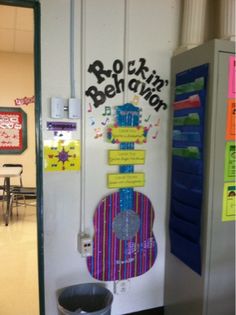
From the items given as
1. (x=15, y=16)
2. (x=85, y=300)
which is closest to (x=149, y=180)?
(x=85, y=300)

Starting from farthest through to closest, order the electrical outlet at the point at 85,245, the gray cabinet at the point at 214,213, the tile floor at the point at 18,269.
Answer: the tile floor at the point at 18,269 → the electrical outlet at the point at 85,245 → the gray cabinet at the point at 214,213

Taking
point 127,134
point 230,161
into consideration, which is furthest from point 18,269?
point 230,161

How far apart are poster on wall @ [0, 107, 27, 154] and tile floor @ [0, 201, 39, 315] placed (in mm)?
1621

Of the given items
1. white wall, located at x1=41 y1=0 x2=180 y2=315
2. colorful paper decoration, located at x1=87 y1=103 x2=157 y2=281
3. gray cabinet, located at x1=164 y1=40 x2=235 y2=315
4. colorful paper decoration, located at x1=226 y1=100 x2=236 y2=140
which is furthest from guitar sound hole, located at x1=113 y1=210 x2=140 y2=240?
colorful paper decoration, located at x1=226 y1=100 x2=236 y2=140

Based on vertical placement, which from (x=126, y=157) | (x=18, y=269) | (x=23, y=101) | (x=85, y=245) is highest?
(x=23, y=101)

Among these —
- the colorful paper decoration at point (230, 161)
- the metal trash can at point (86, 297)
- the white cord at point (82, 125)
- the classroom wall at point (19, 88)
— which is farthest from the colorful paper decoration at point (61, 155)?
the classroom wall at point (19, 88)

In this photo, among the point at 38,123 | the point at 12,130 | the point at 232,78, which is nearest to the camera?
the point at 232,78

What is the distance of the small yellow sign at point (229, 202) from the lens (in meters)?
1.73

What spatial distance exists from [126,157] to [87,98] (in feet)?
1.56

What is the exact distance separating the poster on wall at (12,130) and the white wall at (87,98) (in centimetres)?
401

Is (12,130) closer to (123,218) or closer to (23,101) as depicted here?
(23,101)

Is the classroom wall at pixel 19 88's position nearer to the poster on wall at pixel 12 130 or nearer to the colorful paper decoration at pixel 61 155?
the poster on wall at pixel 12 130

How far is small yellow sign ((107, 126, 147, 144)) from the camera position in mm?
1983

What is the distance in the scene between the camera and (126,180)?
204cm
